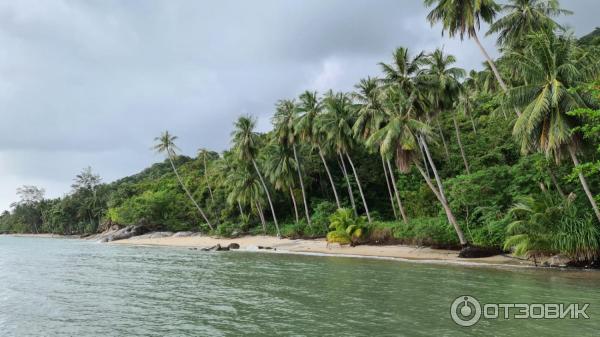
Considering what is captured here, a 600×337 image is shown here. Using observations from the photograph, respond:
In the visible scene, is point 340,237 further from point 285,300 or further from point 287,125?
point 285,300

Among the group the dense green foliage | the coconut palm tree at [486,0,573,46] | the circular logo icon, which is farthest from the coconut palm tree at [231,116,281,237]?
the circular logo icon

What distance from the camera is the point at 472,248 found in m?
25.3

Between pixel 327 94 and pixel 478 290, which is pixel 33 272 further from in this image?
pixel 327 94

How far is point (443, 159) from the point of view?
45.7m

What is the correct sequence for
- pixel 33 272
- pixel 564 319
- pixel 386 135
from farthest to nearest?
pixel 386 135 < pixel 33 272 < pixel 564 319

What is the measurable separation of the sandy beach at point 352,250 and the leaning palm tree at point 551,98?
271 inches

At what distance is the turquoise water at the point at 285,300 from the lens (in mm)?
10266

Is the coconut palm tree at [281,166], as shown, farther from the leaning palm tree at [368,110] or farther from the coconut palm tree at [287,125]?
the leaning palm tree at [368,110]

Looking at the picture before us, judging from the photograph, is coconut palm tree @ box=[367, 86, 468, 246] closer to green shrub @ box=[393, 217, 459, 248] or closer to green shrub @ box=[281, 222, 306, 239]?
green shrub @ box=[393, 217, 459, 248]

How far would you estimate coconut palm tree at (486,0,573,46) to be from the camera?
26.6m

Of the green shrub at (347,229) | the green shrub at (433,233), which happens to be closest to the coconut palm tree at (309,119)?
the green shrub at (347,229)

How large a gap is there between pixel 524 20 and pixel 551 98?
11787mm

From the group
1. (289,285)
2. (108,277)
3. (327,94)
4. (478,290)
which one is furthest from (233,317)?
(327,94)

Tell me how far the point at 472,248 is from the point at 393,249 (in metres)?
6.69
